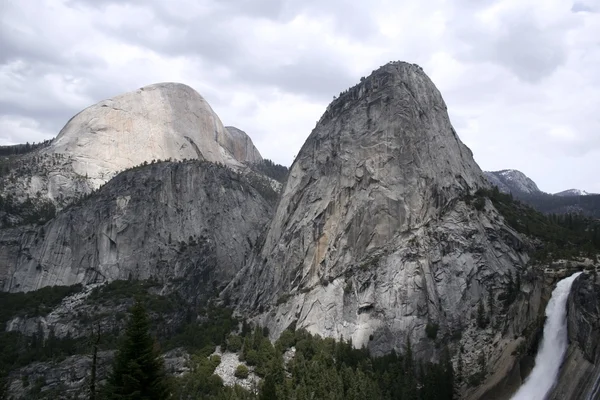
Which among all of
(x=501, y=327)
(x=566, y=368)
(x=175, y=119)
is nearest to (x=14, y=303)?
(x=175, y=119)

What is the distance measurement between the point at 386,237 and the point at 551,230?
31.6 metres

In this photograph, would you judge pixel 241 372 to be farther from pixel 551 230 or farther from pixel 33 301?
A: pixel 33 301

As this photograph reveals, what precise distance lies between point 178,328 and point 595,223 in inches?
3550

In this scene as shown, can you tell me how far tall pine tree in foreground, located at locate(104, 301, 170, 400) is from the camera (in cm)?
3828

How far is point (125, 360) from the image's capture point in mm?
39031

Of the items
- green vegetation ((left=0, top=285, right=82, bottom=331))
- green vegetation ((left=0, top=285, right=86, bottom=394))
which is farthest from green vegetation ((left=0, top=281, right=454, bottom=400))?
green vegetation ((left=0, top=285, right=82, bottom=331))

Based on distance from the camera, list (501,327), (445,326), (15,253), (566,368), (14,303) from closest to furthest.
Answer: (566,368) < (501,327) < (445,326) < (14,303) < (15,253)

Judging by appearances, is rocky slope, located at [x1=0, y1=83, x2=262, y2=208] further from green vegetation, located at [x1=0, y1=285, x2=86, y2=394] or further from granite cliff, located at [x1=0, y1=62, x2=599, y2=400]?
green vegetation, located at [x1=0, y1=285, x2=86, y2=394]

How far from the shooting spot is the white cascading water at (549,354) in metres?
65.9

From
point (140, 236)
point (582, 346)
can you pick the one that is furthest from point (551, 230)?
point (140, 236)

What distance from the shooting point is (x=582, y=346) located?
65.9 meters

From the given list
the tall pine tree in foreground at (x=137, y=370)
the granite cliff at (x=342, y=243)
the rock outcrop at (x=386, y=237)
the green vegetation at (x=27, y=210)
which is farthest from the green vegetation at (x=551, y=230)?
the green vegetation at (x=27, y=210)

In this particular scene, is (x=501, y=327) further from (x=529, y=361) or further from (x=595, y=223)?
(x=595, y=223)

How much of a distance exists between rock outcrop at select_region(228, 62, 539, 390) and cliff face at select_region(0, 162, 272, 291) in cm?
2293
